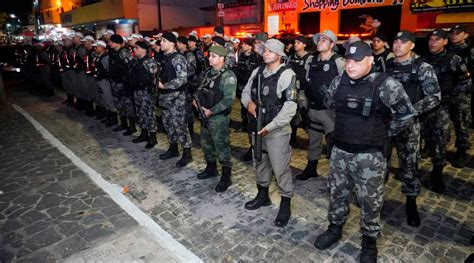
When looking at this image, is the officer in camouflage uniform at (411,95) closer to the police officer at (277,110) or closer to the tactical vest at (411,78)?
the tactical vest at (411,78)

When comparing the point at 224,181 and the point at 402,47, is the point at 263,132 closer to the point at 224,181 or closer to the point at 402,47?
the point at 224,181

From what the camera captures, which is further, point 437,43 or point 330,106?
point 437,43

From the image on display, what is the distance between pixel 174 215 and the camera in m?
4.43

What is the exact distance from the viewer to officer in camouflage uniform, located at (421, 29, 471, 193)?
4.72 m

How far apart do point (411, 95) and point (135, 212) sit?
13.4 ft

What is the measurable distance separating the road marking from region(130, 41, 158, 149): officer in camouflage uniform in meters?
1.45

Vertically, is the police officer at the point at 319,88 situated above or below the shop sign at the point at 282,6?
below

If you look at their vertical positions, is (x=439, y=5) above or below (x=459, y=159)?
above

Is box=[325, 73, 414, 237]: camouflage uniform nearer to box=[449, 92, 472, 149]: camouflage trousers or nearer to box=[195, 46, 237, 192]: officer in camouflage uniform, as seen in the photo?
box=[195, 46, 237, 192]: officer in camouflage uniform

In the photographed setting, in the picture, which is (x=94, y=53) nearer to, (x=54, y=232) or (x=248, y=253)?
(x=54, y=232)

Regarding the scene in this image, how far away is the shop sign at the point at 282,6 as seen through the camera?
680 inches

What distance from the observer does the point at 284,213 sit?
416cm

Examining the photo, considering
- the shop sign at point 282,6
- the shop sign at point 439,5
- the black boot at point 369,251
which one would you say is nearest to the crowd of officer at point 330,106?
the black boot at point 369,251

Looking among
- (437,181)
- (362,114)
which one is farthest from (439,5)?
(362,114)
